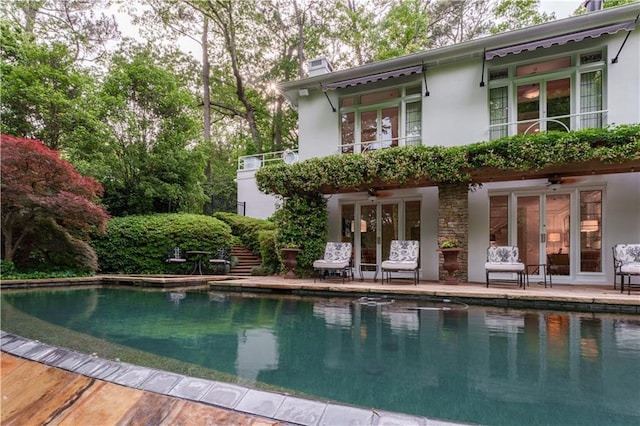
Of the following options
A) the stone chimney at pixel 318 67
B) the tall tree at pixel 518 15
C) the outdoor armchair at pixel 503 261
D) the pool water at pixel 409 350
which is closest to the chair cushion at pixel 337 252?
the pool water at pixel 409 350

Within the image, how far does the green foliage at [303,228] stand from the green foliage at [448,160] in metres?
0.30

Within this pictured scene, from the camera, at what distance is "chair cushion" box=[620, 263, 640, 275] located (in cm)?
645

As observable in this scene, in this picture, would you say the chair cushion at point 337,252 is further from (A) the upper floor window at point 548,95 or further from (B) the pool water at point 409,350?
(A) the upper floor window at point 548,95

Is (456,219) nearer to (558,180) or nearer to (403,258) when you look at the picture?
(403,258)

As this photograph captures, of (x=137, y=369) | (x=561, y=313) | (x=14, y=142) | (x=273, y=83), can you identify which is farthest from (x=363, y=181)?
(x=273, y=83)

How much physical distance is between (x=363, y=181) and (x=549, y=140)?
157 inches

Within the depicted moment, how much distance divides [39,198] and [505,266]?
37.1 ft

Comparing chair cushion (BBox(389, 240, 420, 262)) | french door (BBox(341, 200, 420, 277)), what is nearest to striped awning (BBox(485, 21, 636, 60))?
→ french door (BBox(341, 200, 420, 277))

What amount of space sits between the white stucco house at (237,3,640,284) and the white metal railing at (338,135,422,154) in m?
0.03

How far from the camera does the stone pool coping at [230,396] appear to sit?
1.96 m

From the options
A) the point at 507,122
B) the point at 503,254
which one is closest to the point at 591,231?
the point at 503,254

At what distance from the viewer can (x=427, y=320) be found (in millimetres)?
5340

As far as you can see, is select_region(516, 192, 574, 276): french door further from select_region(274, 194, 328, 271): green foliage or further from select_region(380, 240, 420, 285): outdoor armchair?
select_region(274, 194, 328, 271): green foliage

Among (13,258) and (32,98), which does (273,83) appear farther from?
(13,258)
